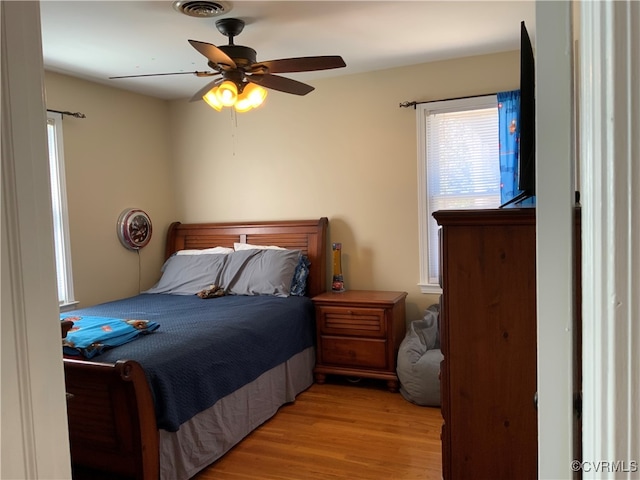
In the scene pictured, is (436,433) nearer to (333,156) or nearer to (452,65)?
(333,156)

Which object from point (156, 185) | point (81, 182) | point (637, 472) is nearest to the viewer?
point (637, 472)

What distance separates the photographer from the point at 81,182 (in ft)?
12.8

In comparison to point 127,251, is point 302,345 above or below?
below

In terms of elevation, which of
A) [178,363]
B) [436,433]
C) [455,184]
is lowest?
[436,433]

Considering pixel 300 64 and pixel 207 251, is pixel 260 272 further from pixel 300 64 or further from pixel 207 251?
pixel 300 64

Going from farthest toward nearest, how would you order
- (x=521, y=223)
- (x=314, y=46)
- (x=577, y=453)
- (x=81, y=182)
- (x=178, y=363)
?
(x=81, y=182), (x=314, y=46), (x=178, y=363), (x=521, y=223), (x=577, y=453)

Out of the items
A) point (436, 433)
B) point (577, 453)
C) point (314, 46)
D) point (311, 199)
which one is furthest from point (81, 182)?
point (577, 453)

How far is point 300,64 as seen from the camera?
8.76ft

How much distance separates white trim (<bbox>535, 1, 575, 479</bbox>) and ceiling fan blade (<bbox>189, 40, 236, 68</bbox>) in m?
1.90

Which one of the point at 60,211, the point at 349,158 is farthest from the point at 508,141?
the point at 60,211

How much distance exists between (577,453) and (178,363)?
1996 mm

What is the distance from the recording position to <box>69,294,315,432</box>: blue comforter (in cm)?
233

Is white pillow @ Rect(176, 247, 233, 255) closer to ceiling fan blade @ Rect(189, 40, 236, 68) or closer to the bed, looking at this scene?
the bed

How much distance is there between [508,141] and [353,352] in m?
1.88
